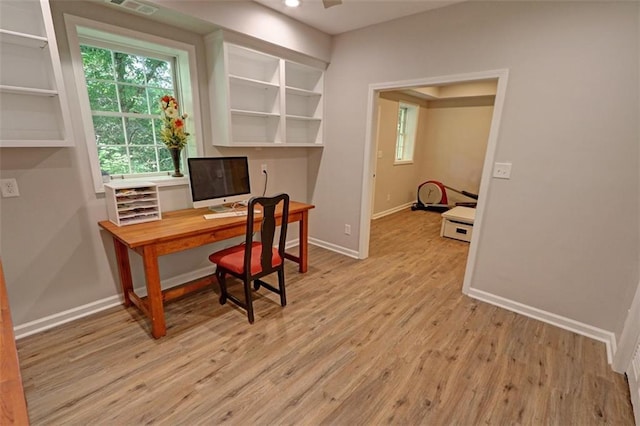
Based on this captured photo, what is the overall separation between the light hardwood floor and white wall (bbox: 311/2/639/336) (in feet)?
1.27

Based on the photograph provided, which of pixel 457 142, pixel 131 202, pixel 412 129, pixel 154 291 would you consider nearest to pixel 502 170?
pixel 154 291

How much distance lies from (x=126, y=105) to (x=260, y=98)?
1236 millimetres

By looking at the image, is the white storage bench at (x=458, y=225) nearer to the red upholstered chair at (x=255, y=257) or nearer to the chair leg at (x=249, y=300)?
the red upholstered chair at (x=255, y=257)

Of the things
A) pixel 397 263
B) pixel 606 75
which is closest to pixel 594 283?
pixel 606 75

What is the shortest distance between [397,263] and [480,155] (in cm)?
370

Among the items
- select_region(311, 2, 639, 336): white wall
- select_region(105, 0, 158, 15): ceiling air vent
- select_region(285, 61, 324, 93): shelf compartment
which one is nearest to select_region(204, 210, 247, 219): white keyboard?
select_region(105, 0, 158, 15): ceiling air vent

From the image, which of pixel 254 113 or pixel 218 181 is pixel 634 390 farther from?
pixel 254 113

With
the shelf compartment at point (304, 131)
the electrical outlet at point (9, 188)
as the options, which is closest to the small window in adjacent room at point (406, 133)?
the shelf compartment at point (304, 131)

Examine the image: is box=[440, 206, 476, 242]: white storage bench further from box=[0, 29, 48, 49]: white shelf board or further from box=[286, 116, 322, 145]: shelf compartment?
box=[0, 29, 48, 49]: white shelf board

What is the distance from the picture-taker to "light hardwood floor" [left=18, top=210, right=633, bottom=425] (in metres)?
1.57

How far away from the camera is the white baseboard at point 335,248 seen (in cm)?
362

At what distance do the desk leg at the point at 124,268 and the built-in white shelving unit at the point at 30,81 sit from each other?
0.84 metres

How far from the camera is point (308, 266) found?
10.9 ft

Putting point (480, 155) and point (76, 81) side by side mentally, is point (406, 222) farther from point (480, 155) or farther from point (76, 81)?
point (76, 81)
